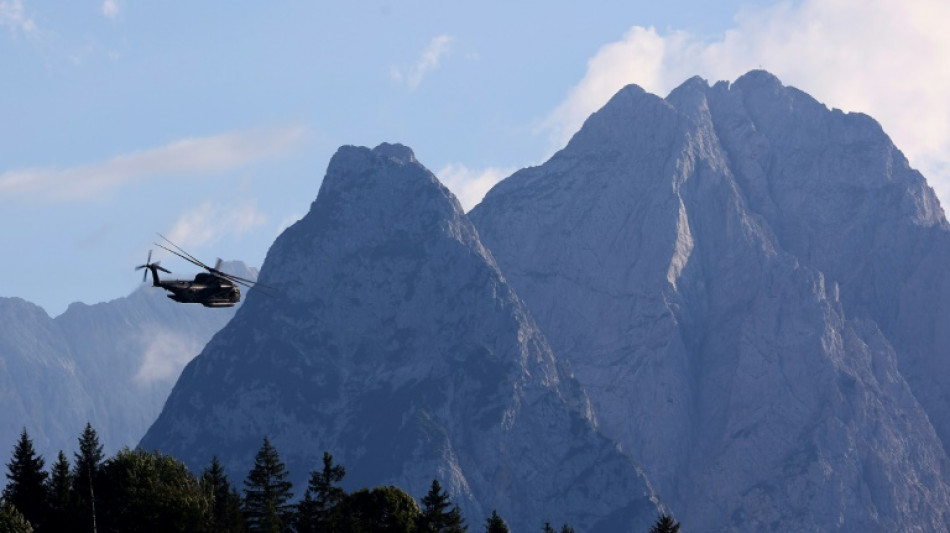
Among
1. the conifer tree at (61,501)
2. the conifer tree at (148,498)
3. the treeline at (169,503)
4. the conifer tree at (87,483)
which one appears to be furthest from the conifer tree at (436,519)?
the conifer tree at (61,501)

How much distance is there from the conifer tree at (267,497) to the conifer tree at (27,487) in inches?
790

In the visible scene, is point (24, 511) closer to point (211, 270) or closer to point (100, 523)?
point (100, 523)

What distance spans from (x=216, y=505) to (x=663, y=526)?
43.4 metres

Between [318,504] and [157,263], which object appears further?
[318,504]

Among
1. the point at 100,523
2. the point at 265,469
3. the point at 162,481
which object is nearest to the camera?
the point at 100,523

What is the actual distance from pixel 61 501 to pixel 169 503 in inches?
374

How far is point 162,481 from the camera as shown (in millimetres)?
163125

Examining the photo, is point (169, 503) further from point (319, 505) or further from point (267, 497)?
point (267, 497)

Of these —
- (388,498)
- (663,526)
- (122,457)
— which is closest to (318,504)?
(388,498)

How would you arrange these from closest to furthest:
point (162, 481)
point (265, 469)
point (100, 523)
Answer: point (100, 523)
point (162, 481)
point (265, 469)

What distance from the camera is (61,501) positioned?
152 m

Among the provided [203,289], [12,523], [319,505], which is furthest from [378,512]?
[12,523]

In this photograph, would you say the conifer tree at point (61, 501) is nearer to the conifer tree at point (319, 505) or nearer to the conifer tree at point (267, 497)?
the conifer tree at point (267, 497)

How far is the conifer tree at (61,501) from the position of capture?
498ft
